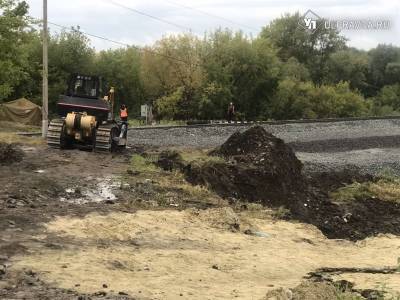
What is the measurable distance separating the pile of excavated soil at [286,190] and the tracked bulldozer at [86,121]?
417 centimetres

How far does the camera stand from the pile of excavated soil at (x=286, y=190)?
15375 mm

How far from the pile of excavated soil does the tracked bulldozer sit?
417 centimetres

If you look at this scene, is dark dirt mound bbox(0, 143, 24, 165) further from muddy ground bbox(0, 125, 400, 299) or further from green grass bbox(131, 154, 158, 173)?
green grass bbox(131, 154, 158, 173)

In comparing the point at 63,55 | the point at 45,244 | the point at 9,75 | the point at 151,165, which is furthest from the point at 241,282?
the point at 63,55

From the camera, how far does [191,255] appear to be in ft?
32.5

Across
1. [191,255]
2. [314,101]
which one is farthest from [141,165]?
[314,101]

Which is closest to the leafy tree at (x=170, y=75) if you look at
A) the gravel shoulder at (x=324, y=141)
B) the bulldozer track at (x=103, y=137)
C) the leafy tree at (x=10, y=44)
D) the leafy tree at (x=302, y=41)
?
the gravel shoulder at (x=324, y=141)

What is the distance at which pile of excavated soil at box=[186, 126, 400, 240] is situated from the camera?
50.4ft

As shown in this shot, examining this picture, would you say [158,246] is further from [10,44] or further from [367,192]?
[10,44]

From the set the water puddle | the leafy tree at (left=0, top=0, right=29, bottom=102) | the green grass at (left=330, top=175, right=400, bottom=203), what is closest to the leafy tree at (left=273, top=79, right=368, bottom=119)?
the leafy tree at (left=0, top=0, right=29, bottom=102)

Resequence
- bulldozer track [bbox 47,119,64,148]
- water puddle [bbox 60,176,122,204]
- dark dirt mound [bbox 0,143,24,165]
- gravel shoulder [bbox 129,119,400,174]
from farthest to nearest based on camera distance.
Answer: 1. gravel shoulder [bbox 129,119,400,174]
2. bulldozer track [bbox 47,119,64,148]
3. dark dirt mound [bbox 0,143,24,165]
4. water puddle [bbox 60,176,122,204]

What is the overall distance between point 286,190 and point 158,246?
7.61 meters

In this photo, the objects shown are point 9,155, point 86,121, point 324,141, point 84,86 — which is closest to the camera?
point 9,155

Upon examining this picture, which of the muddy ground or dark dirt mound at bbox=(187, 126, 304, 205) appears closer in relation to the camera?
the muddy ground
